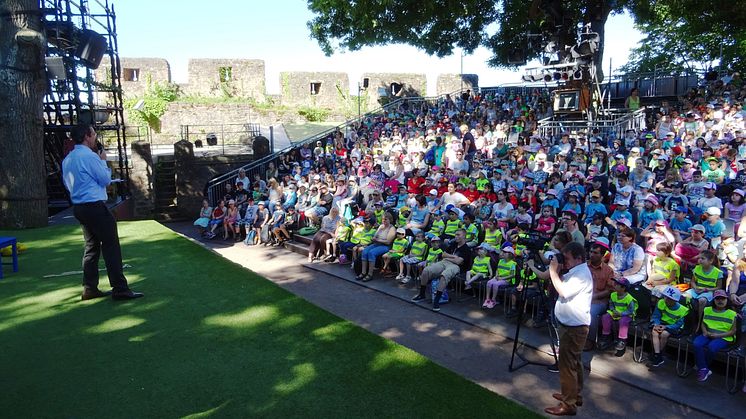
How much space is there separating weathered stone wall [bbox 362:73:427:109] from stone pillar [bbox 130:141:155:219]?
58.8 feet

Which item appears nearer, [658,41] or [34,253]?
[34,253]

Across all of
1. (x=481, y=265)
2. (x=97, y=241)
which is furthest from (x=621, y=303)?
(x=97, y=241)

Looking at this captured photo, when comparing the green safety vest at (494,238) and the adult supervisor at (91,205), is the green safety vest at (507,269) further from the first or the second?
the adult supervisor at (91,205)

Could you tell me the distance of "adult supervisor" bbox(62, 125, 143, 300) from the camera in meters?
4.95

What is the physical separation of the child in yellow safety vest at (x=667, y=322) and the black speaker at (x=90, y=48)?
47.3ft

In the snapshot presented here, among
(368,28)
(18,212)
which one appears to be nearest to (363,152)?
(368,28)

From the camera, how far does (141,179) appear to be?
17.5 metres

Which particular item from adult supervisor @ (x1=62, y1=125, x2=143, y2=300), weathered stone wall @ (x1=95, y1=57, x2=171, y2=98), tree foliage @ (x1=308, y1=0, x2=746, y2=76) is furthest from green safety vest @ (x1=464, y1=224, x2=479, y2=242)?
weathered stone wall @ (x1=95, y1=57, x2=171, y2=98)

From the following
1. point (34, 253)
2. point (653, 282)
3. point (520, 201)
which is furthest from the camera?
point (520, 201)

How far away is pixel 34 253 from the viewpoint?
745cm

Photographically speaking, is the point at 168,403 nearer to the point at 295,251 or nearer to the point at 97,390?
the point at 97,390

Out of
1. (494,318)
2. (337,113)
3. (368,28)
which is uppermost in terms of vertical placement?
(368,28)

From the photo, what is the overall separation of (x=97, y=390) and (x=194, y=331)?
1.18 meters

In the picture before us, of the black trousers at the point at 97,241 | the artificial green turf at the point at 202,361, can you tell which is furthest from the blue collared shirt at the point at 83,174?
the artificial green turf at the point at 202,361
